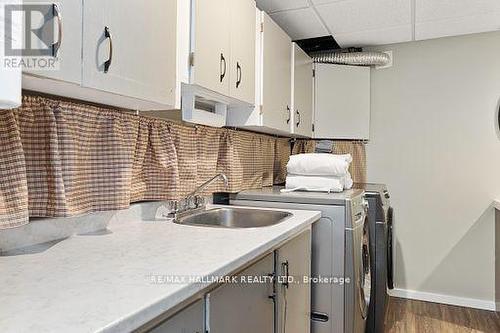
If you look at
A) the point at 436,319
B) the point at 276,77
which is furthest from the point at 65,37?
the point at 436,319

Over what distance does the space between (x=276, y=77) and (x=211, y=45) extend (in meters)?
0.82

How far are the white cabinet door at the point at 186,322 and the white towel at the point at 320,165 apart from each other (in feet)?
5.23

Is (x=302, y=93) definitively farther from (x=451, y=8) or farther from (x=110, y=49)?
(x=110, y=49)

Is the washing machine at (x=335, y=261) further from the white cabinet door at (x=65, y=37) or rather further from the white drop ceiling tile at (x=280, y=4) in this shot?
the white cabinet door at (x=65, y=37)

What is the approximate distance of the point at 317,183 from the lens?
233 cm

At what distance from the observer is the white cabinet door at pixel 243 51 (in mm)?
1785

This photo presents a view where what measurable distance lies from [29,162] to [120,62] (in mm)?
423

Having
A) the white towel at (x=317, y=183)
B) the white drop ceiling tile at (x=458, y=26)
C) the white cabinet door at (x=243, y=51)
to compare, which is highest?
the white drop ceiling tile at (x=458, y=26)

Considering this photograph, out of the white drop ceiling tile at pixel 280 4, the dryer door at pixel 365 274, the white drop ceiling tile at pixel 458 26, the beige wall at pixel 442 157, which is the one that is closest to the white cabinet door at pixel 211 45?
the white drop ceiling tile at pixel 280 4

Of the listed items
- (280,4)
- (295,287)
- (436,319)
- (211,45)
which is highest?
(280,4)

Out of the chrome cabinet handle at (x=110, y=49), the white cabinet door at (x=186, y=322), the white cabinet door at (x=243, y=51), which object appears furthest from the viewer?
the white cabinet door at (x=243, y=51)

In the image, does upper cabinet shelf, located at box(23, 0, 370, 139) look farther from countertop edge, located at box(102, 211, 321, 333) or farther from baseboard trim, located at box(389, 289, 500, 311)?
baseboard trim, located at box(389, 289, 500, 311)

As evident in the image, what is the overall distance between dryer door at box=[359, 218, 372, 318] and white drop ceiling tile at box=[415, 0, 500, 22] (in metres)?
1.51

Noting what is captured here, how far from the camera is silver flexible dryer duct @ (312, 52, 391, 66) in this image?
3.15m
